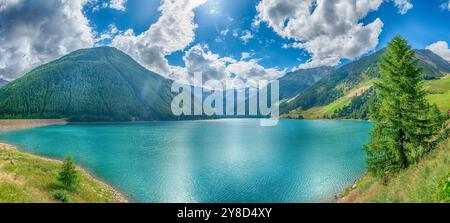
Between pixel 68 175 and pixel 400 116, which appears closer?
pixel 400 116

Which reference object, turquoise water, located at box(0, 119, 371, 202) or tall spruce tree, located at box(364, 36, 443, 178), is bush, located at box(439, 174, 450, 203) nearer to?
tall spruce tree, located at box(364, 36, 443, 178)

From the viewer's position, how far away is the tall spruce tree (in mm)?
21500

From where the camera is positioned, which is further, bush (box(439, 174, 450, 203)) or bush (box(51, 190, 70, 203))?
bush (box(51, 190, 70, 203))

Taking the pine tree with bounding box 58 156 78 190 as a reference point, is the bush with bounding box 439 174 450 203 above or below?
above

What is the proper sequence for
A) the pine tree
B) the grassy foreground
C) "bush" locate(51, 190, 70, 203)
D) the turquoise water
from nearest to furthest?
1. "bush" locate(51, 190, 70, 203)
2. the grassy foreground
3. the pine tree
4. the turquoise water

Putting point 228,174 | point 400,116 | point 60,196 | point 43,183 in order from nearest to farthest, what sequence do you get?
point 400,116, point 60,196, point 43,183, point 228,174

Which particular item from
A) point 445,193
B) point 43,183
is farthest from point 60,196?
point 445,193

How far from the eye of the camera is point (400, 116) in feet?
72.8

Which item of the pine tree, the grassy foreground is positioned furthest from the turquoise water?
the pine tree

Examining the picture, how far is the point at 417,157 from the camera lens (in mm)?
21109

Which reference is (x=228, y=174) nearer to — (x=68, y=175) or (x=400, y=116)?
(x=68, y=175)

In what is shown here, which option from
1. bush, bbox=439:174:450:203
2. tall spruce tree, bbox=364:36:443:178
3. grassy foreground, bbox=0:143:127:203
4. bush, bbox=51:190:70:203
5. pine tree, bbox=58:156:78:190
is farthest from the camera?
pine tree, bbox=58:156:78:190
